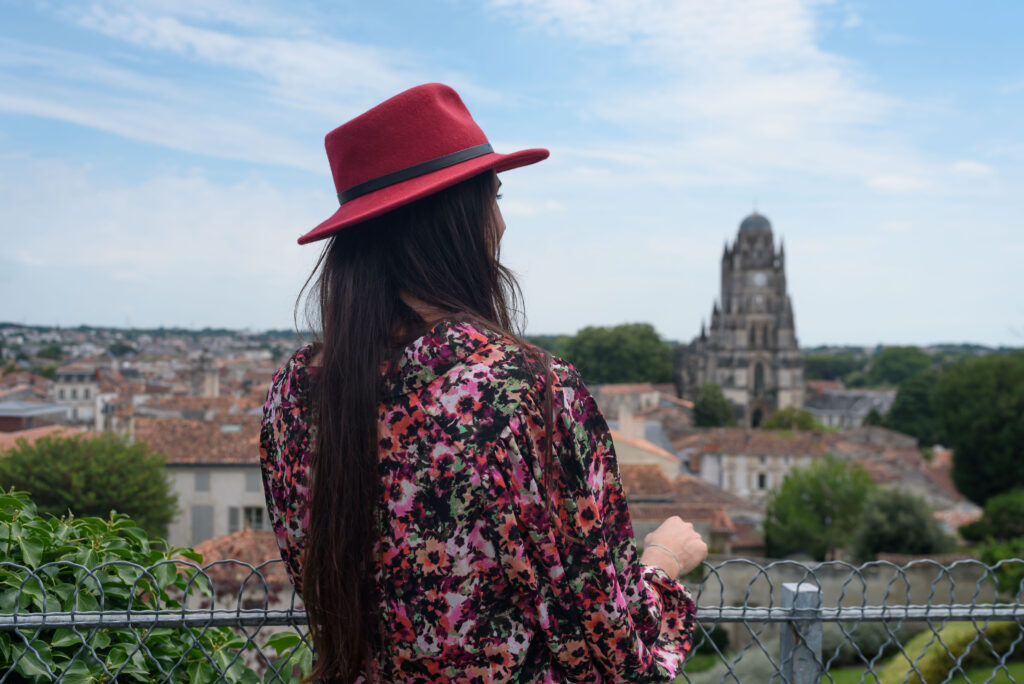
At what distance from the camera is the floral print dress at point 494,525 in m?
1.39

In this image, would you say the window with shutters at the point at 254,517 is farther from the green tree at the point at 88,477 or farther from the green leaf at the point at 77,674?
the green leaf at the point at 77,674

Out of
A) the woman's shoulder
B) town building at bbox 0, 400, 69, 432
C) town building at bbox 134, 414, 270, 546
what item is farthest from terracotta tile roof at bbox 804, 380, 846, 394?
the woman's shoulder

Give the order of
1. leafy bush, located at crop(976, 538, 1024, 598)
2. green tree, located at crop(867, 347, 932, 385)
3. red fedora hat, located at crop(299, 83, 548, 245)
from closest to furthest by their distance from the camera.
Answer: red fedora hat, located at crop(299, 83, 548, 245)
leafy bush, located at crop(976, 538, 1024, 598)
green tree, located at crop(867, 347, 932, 385)

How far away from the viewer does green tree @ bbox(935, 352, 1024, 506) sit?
3497cm

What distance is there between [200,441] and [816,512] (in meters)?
21.3

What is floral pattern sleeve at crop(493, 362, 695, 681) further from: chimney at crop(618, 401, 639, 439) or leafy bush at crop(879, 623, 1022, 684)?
chimney at crop(618, 401, 639, 439)

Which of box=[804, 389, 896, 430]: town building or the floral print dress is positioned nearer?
the floral print dress

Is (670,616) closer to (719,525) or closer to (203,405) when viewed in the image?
(719,525)

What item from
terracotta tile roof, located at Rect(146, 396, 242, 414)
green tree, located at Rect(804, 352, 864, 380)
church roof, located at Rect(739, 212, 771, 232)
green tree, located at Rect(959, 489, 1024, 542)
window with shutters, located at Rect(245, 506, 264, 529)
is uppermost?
church roof, located at Rect(739, 212, 771, 232)

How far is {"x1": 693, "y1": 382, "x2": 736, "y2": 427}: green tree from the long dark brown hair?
61936 mm

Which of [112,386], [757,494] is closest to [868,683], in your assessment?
[757,494]

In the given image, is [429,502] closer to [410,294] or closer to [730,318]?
[410,294]

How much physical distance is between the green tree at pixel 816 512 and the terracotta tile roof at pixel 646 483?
626cm

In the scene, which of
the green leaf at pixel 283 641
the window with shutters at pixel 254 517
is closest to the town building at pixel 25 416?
the window with shutters at pixel 254 517
